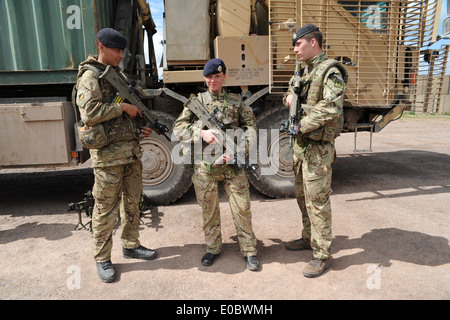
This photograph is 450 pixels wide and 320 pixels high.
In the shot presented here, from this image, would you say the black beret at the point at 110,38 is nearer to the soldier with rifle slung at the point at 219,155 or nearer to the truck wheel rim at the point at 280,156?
the soldier with rifle slung at the point at 219,155

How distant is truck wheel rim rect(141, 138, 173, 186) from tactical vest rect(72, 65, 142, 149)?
5.00ft

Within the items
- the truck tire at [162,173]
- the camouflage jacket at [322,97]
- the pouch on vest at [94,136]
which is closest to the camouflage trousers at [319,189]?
the camouflage jacket at [322,97]

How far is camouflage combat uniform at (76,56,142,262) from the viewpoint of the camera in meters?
2.47

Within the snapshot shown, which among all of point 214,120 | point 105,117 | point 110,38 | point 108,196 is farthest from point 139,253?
point 110,38

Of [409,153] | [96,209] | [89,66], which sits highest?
[89,66]

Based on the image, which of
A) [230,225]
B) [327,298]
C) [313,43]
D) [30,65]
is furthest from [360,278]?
[30,65]

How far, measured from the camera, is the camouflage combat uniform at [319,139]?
251cm

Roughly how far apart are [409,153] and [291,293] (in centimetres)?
657

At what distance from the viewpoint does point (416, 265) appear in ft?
8.86

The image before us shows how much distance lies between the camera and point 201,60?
13.6ft

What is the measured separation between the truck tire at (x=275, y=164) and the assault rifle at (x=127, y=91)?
1.86 m

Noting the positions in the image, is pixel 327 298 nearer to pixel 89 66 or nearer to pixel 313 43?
pixel 313 43

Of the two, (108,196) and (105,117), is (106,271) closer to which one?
(108,196)

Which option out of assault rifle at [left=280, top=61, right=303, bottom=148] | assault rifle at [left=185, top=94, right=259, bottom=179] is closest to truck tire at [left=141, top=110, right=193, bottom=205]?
assault rifle at [left=185, top=94, right=259, bottom=179]
